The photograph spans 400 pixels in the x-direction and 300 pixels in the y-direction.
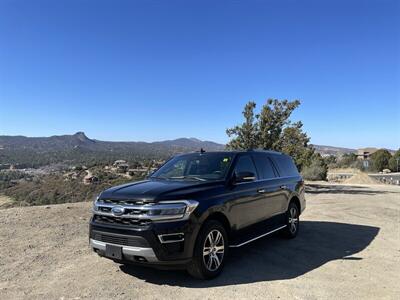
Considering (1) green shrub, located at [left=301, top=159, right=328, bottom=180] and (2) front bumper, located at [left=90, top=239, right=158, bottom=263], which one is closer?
(2) front bumper, located at [left=90, top=239, right=158, bottom=263]

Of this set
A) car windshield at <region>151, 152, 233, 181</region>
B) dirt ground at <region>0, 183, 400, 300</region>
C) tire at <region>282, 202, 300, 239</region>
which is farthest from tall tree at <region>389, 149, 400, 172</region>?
car windshield at <region>151, 152, 233, 181</region>

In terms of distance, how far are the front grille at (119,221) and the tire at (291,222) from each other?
3937mm

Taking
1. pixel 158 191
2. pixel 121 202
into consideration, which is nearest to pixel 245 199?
pixel 158 191

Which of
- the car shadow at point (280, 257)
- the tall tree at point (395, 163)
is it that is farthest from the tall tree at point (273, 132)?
the tall tree at point (395, 163)

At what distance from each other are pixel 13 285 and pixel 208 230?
2808mm

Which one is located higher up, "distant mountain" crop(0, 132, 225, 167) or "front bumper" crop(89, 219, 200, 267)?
"distant mountain" crop(0, 132, 225, 167)

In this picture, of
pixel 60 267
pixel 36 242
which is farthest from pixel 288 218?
pixel 36 242

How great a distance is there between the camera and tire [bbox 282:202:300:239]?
26.0 feet

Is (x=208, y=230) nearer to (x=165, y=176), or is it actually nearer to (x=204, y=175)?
(x=204, y=175)

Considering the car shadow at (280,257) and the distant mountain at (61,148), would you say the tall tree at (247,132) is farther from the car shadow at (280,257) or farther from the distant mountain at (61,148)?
the distant mountain at (61,148)

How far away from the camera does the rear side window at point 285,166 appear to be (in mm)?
7992

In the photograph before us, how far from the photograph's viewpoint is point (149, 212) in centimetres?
486

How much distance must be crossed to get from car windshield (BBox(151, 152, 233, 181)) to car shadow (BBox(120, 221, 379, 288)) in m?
1.49

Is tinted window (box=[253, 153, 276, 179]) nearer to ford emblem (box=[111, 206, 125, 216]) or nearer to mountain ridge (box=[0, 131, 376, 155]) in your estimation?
ford emblem (box=[111, 206, 125, 216])
